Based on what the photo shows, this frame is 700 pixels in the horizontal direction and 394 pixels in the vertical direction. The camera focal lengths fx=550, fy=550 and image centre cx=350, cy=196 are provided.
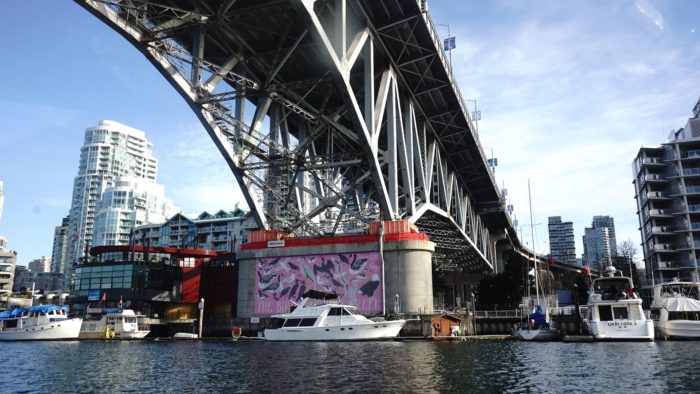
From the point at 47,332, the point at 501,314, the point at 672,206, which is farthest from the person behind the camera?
the point at 672,206

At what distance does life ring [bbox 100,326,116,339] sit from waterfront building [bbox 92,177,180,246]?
11546cm

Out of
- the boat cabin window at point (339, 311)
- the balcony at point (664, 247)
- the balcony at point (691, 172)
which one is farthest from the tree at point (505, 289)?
the boat cabin window at point (339, 311)

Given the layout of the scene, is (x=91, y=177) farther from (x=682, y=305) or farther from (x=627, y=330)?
(x=682, y=305)

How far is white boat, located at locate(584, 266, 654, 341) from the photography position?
3869 centimetres

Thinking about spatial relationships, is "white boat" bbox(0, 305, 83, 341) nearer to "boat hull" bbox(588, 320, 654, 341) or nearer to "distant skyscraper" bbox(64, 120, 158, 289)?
"boat hull" bbox(588, 320, 654, 341)

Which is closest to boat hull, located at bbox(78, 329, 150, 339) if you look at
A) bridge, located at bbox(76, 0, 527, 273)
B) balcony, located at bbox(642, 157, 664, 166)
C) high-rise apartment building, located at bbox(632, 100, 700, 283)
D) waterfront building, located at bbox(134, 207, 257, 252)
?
bridge, located at bbox(76, 0, 527, 273)

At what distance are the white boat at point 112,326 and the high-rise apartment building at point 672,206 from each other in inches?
3053

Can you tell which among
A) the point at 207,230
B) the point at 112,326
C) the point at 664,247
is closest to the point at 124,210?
the point at 207,230

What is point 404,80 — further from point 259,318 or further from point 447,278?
point 447,278

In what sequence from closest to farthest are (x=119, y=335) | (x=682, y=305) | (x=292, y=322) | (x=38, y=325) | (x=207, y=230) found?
(x=682, y=305)
(x=292, y=322)
(x=38, y=325)
(x=119, y=335)
(x=207, y=230)

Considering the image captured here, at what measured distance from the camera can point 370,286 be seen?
4622 cm

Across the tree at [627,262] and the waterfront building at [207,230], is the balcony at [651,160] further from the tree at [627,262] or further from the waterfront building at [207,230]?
the waterfront building at [207,230]

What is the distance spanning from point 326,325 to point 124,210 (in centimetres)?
14696

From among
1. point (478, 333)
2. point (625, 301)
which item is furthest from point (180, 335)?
point (625, 301)
